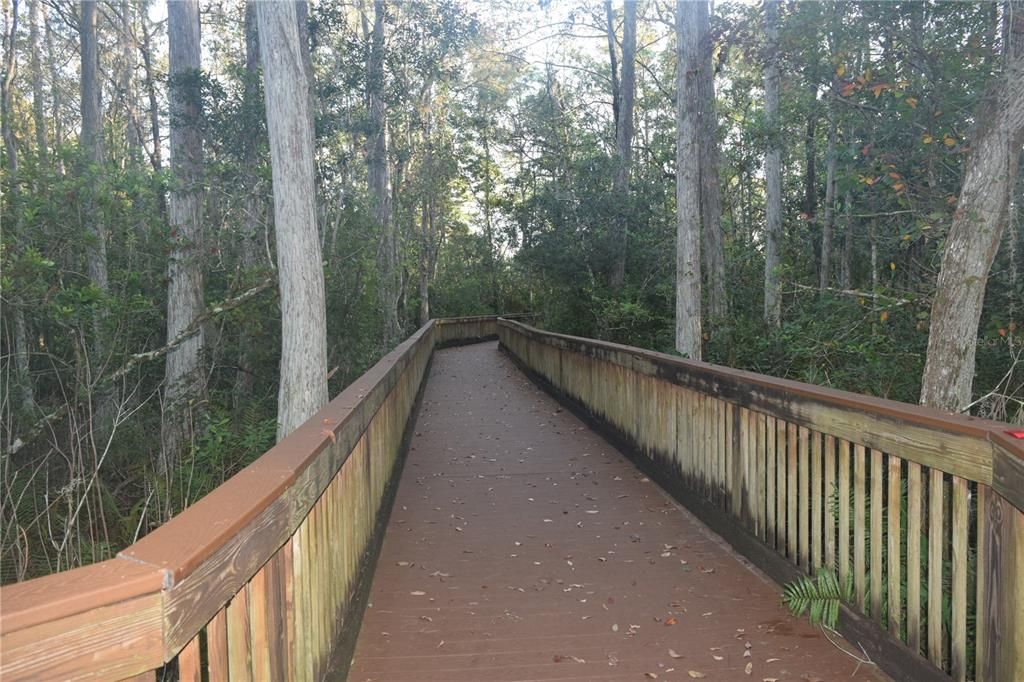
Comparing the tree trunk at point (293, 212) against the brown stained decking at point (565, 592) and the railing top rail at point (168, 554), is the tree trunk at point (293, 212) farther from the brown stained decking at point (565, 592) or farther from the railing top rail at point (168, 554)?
the railing top rail at point (168, 554)

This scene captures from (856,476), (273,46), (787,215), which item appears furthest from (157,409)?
(787,215)

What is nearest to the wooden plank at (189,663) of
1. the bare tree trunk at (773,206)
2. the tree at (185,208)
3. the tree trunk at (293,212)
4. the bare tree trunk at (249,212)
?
the tree trunk at (293,212)

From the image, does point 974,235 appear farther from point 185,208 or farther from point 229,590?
point 185,208

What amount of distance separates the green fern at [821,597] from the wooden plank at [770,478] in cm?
50

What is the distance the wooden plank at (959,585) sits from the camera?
8.45ft

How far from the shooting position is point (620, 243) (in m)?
20.3

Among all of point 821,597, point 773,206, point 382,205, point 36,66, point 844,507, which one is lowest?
point 821,597

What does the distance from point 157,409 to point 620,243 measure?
39.9ft

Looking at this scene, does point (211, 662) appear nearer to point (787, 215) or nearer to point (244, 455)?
point (244, 455)

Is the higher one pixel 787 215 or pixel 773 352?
pixel 787 215

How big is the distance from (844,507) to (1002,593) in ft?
3.26

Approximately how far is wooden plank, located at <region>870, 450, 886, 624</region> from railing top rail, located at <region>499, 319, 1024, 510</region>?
20 centimetres

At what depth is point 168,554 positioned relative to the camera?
1.47m

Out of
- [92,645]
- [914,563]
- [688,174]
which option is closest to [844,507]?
[914,563]
